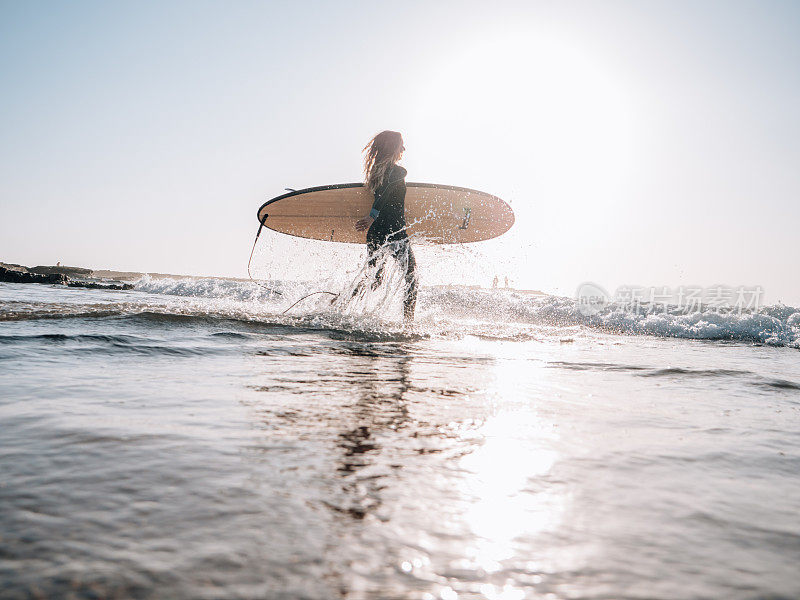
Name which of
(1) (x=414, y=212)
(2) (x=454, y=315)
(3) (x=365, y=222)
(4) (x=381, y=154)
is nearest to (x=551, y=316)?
(2) (x=454, y=315)

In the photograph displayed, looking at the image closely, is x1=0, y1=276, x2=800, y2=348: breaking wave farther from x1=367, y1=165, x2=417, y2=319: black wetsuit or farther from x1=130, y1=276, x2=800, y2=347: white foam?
x1=367, y1=165, x2=417, y2=319: black wetsuit

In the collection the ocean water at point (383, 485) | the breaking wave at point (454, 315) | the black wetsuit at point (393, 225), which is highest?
the black wetsuit at point (393, 225)

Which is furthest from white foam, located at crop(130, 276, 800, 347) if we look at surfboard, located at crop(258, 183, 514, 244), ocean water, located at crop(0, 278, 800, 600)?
ocean water, located at crop(0, 278, 800, 600)

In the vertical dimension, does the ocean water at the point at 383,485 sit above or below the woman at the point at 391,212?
below

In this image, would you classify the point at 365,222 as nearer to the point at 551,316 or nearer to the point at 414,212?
the point at 414,212

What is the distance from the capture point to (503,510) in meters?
0.96

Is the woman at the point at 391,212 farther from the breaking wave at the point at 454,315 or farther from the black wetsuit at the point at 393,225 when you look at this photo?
the breaking wave at the point at 454,315

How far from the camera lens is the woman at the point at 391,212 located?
5.82m

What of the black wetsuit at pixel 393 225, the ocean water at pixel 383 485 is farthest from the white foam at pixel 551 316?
the ocean water at pixel 383 485

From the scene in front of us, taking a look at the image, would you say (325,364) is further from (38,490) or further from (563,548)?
(563,548)

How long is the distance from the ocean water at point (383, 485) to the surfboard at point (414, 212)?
449 centimetres

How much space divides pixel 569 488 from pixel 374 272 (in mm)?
5038

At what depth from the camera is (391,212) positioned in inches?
231

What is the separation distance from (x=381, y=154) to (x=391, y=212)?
74 cm
